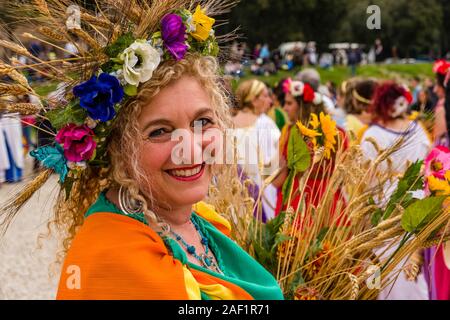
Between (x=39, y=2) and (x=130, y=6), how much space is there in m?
0.24

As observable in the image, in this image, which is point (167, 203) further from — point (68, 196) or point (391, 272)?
point (391, 272)

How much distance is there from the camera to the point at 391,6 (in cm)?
3142

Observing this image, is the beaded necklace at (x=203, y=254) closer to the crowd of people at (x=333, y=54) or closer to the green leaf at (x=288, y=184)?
the green leaf at (x=288, y=184)

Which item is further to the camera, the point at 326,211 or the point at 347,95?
the point at 347,95

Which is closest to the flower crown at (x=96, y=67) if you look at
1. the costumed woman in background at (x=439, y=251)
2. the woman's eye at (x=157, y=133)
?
the woman's eye at (x=157, y=133)

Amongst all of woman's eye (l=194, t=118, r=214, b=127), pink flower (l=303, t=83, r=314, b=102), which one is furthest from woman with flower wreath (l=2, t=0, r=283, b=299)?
pink flower (l=303, t=83, r=314, b=102)

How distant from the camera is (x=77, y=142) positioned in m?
1.74

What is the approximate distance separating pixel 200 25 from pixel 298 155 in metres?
0.71

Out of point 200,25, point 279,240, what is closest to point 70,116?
point 200,25

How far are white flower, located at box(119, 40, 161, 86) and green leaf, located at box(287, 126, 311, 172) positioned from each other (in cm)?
79

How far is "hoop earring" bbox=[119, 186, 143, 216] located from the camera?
169 cm

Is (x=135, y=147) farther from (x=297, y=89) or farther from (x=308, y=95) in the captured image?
(x=297, y=89)

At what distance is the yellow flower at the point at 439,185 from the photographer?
2.07 meters
